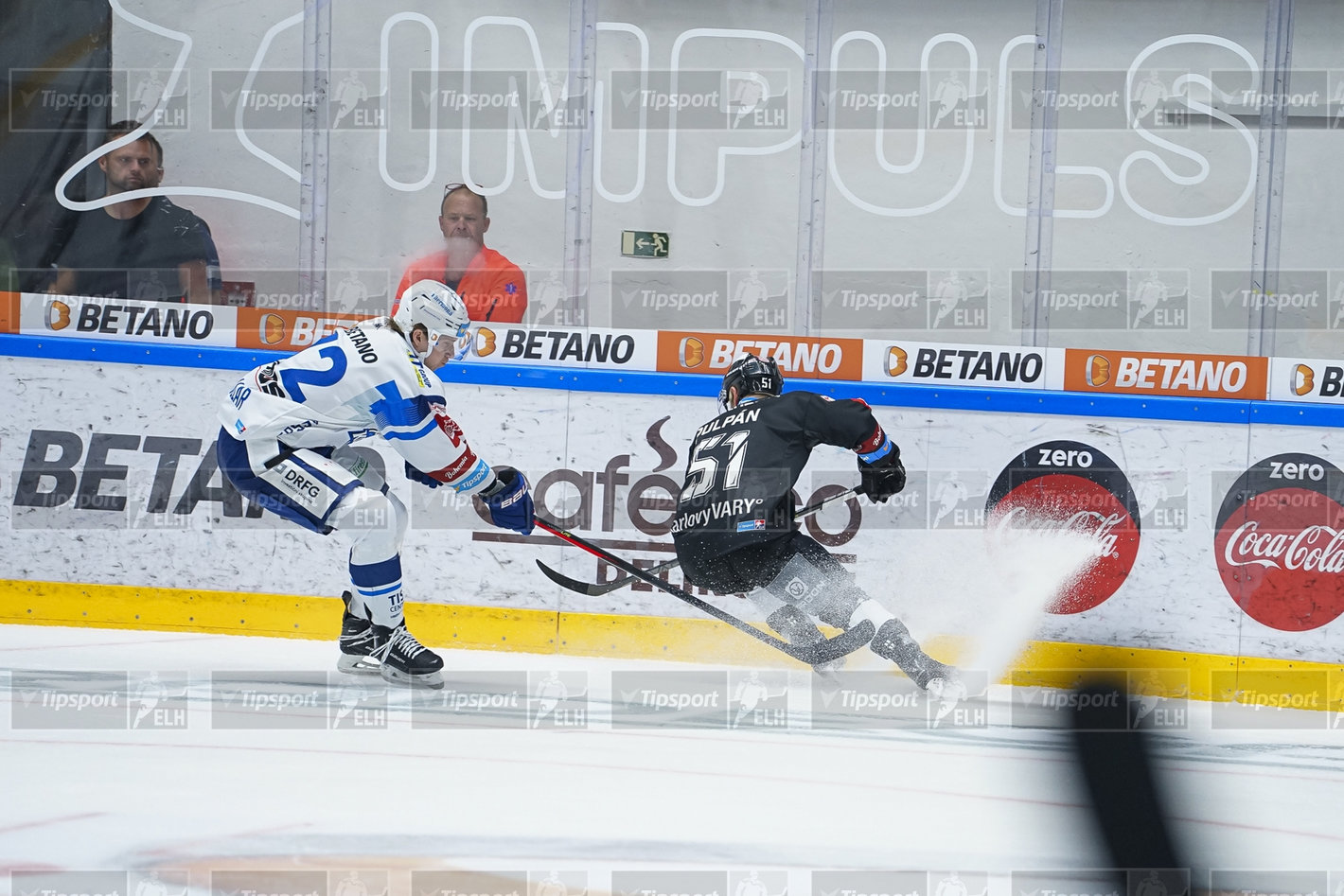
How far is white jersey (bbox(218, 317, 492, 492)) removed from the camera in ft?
14.7

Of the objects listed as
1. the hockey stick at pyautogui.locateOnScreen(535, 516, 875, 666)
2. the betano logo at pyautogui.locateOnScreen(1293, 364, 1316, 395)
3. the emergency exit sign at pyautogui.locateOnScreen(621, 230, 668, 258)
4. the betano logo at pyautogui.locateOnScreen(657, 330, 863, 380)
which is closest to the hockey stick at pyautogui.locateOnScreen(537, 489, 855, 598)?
the hockey stick at pyautogui.locateOnScreen(535, 516, 875, 666)

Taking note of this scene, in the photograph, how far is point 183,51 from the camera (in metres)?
7.28

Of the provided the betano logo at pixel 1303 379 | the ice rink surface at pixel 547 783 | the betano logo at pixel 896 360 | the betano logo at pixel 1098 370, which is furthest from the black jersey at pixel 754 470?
the betano logo at pixel 1303 379

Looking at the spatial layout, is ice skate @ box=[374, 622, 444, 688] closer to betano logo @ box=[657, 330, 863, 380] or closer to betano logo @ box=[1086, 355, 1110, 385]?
betano logo @ box=[657, 330, 863, 380]

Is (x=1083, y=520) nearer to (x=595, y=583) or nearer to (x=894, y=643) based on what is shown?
(x=894, y=643)

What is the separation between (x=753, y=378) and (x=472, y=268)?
2.30 meters

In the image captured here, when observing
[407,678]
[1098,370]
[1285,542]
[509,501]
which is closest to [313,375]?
[509,501]

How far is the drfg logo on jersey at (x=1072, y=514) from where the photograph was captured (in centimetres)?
564

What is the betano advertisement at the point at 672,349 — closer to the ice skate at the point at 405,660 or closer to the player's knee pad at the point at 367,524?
the player's knee pad at the point at 367,524

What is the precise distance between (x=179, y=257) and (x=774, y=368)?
3538mm

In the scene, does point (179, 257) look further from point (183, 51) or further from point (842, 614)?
point (842, 614)

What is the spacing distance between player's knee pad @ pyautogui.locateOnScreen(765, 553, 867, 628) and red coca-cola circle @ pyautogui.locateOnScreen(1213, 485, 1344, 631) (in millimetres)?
1975

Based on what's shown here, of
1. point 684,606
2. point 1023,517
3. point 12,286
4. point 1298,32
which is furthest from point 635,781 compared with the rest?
point 1298,32

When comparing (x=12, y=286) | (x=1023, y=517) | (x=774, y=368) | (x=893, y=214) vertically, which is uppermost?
(x=893, y=214)
